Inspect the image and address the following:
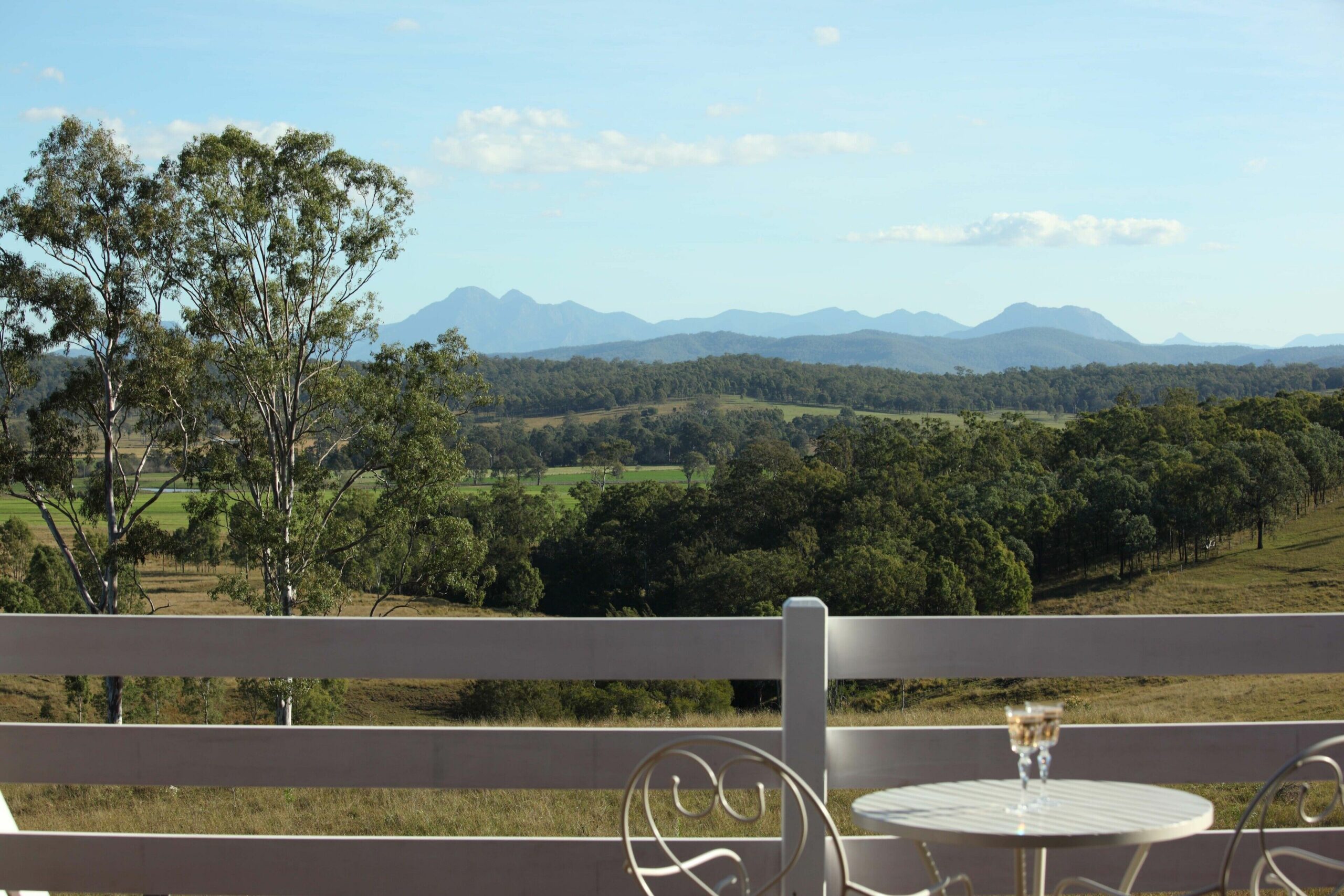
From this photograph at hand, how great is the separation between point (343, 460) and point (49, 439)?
7492 millimetres

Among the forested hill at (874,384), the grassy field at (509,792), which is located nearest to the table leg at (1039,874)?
the grassy field at (509,792)

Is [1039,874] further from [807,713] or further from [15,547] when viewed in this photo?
[15,547]

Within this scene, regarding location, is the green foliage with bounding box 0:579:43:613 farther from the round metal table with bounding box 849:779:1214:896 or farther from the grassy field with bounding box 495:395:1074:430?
the round metal table with bounding box 849:779:1214:896

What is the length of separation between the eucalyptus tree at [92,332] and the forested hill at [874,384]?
63971 mm

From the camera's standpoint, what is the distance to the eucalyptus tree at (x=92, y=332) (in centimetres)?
2744

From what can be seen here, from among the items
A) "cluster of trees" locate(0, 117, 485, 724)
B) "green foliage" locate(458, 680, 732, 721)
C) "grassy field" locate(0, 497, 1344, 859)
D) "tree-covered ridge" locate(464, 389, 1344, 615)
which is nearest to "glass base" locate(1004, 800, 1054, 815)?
"grassy field" locate(0, 497, 1344, 859)

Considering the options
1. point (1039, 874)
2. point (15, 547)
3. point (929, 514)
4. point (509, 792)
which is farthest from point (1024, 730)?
point (929, 514)

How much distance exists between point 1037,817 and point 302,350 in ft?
94.6

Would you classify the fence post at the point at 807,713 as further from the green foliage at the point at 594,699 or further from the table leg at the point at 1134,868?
the green foliage at the point at 594,699

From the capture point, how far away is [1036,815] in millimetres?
2129

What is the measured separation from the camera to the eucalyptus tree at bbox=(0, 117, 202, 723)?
2744 cm

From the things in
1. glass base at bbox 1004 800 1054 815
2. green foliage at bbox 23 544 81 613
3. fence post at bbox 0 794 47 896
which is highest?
glass base at bbox 1004 800 1054 815

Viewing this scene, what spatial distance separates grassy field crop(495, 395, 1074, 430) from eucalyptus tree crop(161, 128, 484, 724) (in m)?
66.3

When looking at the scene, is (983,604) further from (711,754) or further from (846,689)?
(711,754)
